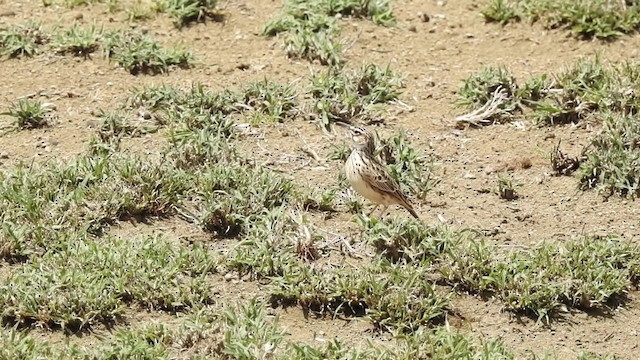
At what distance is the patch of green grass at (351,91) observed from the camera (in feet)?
31.6

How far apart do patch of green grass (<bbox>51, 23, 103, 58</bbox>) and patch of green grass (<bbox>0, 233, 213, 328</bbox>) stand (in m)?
2.57

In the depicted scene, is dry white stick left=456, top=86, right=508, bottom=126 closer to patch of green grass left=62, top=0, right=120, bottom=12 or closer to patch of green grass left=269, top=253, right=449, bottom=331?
patch of green grass left=269, top=253, right=449, bottom=331

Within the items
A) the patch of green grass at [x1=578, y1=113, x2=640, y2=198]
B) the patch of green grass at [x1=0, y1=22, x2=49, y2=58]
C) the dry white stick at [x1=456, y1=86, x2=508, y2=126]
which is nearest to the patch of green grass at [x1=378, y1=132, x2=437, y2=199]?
the dry white stick at [x1=456, y1=86, x2=508, y2=126]

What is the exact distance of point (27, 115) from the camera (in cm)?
940

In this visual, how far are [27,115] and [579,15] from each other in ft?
14.9

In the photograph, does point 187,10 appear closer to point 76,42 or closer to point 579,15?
point 76,42

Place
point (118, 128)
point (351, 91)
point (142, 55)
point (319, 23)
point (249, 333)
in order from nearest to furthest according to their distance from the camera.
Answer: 1. point (249, 333)
2. point (118, 128)
3. point (351, 91)
4. point (142, 55)
5. point (319, 23)

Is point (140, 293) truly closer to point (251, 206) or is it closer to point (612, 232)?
point (251, 206)

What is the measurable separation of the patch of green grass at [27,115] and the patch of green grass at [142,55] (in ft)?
2.99

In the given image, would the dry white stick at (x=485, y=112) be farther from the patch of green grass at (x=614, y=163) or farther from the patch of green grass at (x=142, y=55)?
the patch of green grass at (x=142, y=55)

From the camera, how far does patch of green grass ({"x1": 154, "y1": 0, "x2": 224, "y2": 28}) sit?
1066 centimetres

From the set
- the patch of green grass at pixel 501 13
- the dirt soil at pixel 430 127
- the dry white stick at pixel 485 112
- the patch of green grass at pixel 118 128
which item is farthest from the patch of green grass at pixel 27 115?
the patch of green grass at pixel 501 13

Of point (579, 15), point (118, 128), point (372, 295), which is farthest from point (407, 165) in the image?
point (579, 15)

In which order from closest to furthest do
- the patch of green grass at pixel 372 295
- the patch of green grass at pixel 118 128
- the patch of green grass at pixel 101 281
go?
the patch of green grass at pixel 101 281 < the patch of green grass at pixel 372 295 < the patch of green grass at pixel 118 128
